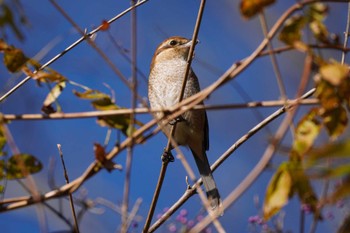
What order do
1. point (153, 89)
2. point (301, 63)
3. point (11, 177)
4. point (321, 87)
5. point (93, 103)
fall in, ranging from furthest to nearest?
point (153, 89), point (301, 63), point (93, 103), point (11, 177), point (321, 87)

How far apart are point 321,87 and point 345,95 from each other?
72 millimetres

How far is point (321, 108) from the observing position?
1438 millimetres

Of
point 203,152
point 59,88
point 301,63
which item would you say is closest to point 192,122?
point 203,152

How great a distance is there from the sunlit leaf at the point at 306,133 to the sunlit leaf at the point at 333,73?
0.15m

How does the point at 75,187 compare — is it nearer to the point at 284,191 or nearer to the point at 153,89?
the point at 284,191

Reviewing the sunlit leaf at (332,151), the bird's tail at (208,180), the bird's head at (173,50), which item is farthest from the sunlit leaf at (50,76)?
the bird's head at (173,50)

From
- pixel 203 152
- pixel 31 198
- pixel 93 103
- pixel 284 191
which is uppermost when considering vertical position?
pixel 93 103

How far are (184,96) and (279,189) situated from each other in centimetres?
315

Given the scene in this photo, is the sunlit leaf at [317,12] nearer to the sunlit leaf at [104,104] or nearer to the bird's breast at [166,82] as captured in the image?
the sunlit leaf at [104,104]

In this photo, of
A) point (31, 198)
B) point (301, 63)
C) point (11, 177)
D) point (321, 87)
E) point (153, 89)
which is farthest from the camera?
point (153, 89)

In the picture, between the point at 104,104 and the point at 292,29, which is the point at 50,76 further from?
the point at 292,29

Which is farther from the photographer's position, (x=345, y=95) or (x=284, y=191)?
(x=345, y=95)

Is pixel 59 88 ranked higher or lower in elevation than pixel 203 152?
higher

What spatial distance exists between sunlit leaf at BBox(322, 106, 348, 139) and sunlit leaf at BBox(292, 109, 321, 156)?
1.4 inches
